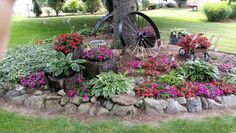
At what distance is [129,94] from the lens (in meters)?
4.38

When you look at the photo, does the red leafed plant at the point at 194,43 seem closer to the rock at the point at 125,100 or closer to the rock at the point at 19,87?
the rock at the point at 125,100

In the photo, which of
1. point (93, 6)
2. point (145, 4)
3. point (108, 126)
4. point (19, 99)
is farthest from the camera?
point (145, 4)

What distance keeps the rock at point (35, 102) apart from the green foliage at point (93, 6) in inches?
757

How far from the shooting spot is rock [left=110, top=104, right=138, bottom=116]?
4141 millimetres

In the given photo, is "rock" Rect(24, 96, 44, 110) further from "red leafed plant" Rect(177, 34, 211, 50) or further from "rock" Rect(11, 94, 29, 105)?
"red leafed plant" Rect(177, 34, 211, 50)

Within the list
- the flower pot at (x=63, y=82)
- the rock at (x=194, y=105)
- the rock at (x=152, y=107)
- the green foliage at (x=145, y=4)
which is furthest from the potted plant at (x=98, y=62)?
the green foliage at (x=145, y=4)

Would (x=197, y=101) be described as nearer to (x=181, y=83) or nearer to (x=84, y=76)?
(x=181, y=83)

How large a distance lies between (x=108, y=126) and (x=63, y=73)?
4.15ft

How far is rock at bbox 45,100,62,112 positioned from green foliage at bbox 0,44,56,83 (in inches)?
43.8

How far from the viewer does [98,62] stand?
4.75m

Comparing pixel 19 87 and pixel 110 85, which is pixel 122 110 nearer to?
pixel 110 85

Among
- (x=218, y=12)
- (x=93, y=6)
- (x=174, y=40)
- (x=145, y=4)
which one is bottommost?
(x=174, y=40)

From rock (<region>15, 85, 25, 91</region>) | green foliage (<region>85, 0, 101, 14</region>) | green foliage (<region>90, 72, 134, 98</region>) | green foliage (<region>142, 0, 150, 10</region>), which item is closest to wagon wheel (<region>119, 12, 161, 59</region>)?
green foliage (<region>90, 72, 134, 98</region>)

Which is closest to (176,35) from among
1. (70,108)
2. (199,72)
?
(199,72)
